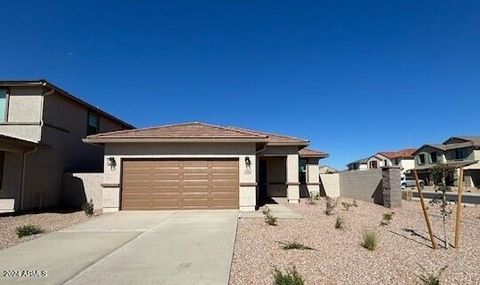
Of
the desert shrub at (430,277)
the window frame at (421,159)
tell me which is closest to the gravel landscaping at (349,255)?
the desert shrub at (430,277)

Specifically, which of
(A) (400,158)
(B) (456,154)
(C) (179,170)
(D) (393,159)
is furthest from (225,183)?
(D) (393,159)

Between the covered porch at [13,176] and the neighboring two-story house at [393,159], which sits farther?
the neighboring two-story house at [393,159]

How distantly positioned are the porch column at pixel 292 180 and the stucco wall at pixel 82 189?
9.47 meters

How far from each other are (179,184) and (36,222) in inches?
206

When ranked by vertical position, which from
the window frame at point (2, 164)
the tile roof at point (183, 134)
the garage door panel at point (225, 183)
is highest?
the tile roof at point (183, 134)

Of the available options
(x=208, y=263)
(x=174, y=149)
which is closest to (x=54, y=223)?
(x=174, y=149)

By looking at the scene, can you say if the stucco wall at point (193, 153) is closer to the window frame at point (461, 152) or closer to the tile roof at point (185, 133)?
the tile roof at point (185, 133)

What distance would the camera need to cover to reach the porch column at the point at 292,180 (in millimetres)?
19250

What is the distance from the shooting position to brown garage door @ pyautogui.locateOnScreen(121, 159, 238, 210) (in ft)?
48.3

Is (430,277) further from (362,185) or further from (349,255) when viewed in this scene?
(362,185)

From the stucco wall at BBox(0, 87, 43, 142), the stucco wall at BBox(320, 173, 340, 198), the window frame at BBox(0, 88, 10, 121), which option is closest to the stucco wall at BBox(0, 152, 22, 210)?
the stucco wall at BBox(0, 87, 43, 142)

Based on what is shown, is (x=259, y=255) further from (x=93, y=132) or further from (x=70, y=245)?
(x=93, y=132)

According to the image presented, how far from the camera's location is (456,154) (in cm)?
4728

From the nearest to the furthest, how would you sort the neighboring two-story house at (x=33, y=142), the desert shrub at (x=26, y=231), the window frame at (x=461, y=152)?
the desert shrub at (x=26, y=231), the neighboring two-story house at (x=33, y=142), the window frame at (x=461, y=152)
